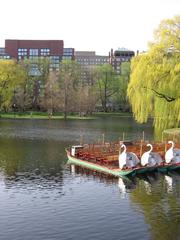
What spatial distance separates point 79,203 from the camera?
2556 centimetres

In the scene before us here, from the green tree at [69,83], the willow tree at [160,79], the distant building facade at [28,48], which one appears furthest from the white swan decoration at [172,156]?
the distant building facade at [28,48]

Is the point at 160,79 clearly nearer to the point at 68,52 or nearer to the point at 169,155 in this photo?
the point at 169,155

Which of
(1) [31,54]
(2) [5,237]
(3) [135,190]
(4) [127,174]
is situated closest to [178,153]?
(4) [127,174]

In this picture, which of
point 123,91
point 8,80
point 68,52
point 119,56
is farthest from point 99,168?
point 119,56

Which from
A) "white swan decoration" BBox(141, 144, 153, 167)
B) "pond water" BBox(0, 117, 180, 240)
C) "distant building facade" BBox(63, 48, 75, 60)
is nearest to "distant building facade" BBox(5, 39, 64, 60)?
"distant building facade" BBox(63, 48, 75, 60)

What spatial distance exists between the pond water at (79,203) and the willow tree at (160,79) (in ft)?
42.2

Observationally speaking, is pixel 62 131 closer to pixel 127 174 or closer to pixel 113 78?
pixel 127 174

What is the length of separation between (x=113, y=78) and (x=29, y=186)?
9498 centimetres

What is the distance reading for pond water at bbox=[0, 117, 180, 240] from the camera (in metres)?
20.9

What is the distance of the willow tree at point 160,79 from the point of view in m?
46.7

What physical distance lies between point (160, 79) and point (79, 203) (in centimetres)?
2460

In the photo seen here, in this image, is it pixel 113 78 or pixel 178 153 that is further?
pixel 113 78

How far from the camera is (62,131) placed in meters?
65.2

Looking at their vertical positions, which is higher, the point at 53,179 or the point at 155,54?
the point at 155,54
